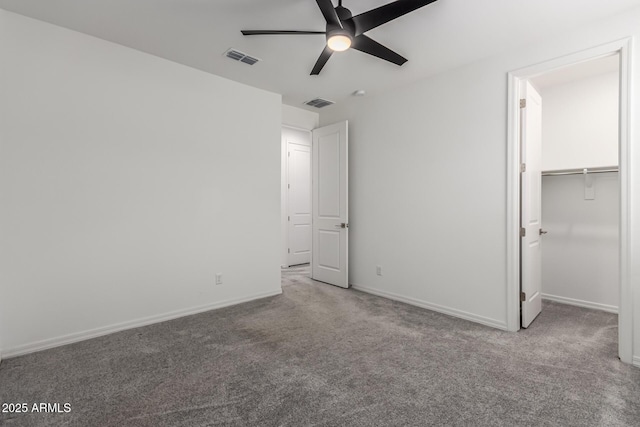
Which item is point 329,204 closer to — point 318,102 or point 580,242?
point 318,102

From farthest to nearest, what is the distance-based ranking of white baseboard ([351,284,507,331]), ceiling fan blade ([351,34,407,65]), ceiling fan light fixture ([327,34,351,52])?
white baseboard ([351,284,507,331]), ceiling fan blade ([351,34,407,65]), ceiling fan light fixture ([327,34,351,52])

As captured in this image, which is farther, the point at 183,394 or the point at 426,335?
the point at 426,335

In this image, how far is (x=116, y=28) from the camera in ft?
8.93

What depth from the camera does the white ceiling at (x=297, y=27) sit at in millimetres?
2377

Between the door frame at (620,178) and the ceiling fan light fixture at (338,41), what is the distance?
71.5 inches

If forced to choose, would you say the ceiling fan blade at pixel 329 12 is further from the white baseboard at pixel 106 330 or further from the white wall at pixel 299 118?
the white baseboard at pixel 106 330

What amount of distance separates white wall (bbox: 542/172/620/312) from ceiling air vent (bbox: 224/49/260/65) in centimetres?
376

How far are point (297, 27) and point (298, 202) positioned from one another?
4.01 metres

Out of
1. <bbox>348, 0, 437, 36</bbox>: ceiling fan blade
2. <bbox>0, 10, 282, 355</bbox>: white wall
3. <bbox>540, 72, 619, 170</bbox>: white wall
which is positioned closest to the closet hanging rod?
<bbox>540, 72, 619, 170</bbox>: white wall

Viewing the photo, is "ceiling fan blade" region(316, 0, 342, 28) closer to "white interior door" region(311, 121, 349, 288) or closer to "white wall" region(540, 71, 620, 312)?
"white interior door" region(311, 121, 349, 288)

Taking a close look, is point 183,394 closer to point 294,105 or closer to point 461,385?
point 461,385

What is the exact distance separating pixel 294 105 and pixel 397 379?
385cm

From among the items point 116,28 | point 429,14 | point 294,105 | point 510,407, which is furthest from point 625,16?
point 116,28

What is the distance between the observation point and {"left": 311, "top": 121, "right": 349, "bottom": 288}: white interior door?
178 inches
